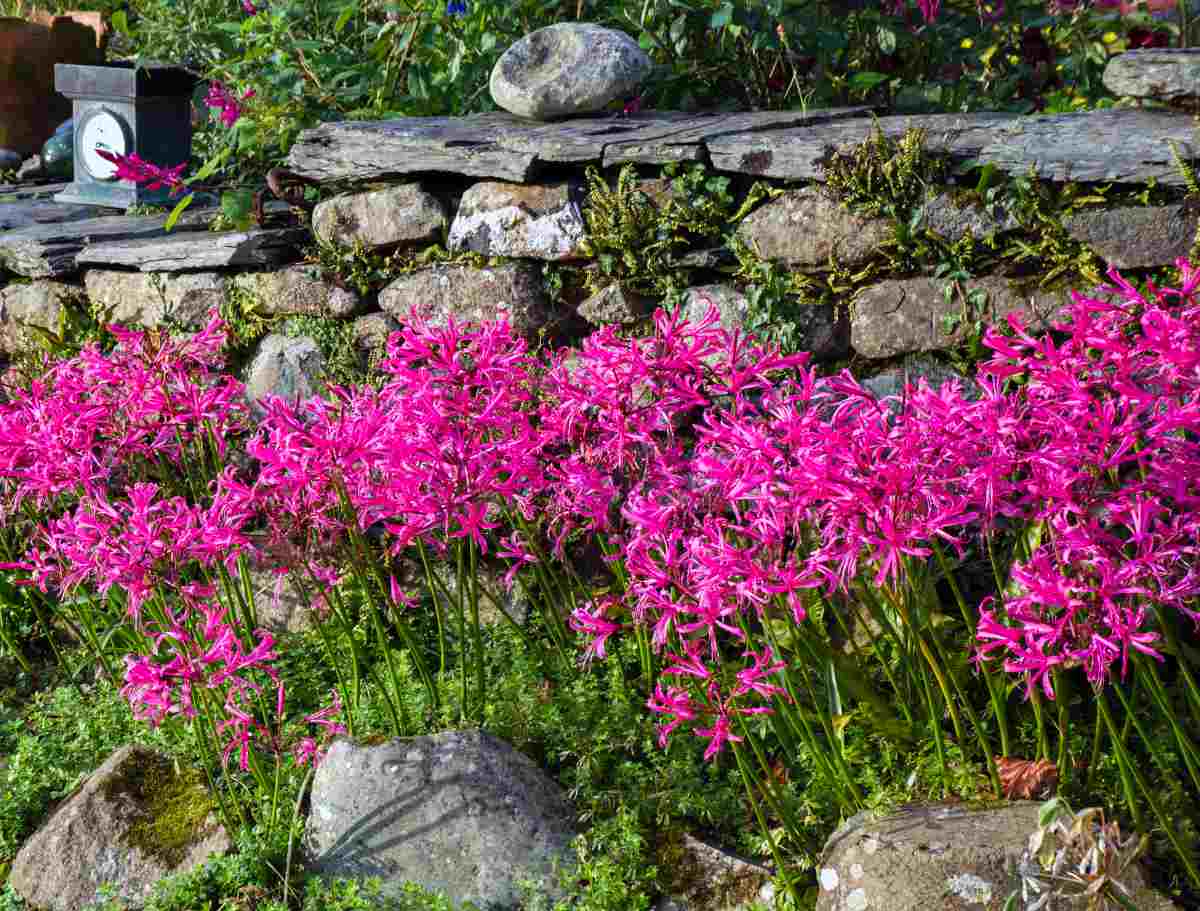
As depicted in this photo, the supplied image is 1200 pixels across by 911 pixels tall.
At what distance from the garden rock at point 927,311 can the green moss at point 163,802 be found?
2.07m

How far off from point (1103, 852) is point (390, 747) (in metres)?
1.70

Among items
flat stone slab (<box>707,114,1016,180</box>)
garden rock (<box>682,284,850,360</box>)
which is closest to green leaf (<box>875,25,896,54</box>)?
flat stone slab (<box>707,114,1016,180</box>)

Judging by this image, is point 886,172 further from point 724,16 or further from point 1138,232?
point 724,16

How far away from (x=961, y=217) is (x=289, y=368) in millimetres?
2176

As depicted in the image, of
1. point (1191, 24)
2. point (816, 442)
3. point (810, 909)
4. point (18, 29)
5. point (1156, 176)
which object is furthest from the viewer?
point (18, 29)

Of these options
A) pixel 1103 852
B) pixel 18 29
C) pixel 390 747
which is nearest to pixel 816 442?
pixel 1103 852

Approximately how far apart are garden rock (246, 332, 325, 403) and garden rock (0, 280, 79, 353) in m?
0.97

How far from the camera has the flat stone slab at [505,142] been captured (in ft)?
12.0

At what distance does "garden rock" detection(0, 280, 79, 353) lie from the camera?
4.73 meters

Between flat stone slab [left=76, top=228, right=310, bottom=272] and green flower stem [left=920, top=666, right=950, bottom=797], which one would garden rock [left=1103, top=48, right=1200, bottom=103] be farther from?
flat stone slab [left=76, top=228, right=310, bottom=272]

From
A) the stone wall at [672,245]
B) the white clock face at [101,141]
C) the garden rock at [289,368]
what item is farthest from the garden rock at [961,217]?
the white clock face at [101,141]

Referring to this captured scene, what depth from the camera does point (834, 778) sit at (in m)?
2.61

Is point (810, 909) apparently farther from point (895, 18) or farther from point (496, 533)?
point (895, 18)

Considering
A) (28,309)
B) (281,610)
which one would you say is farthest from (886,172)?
(28,309)
